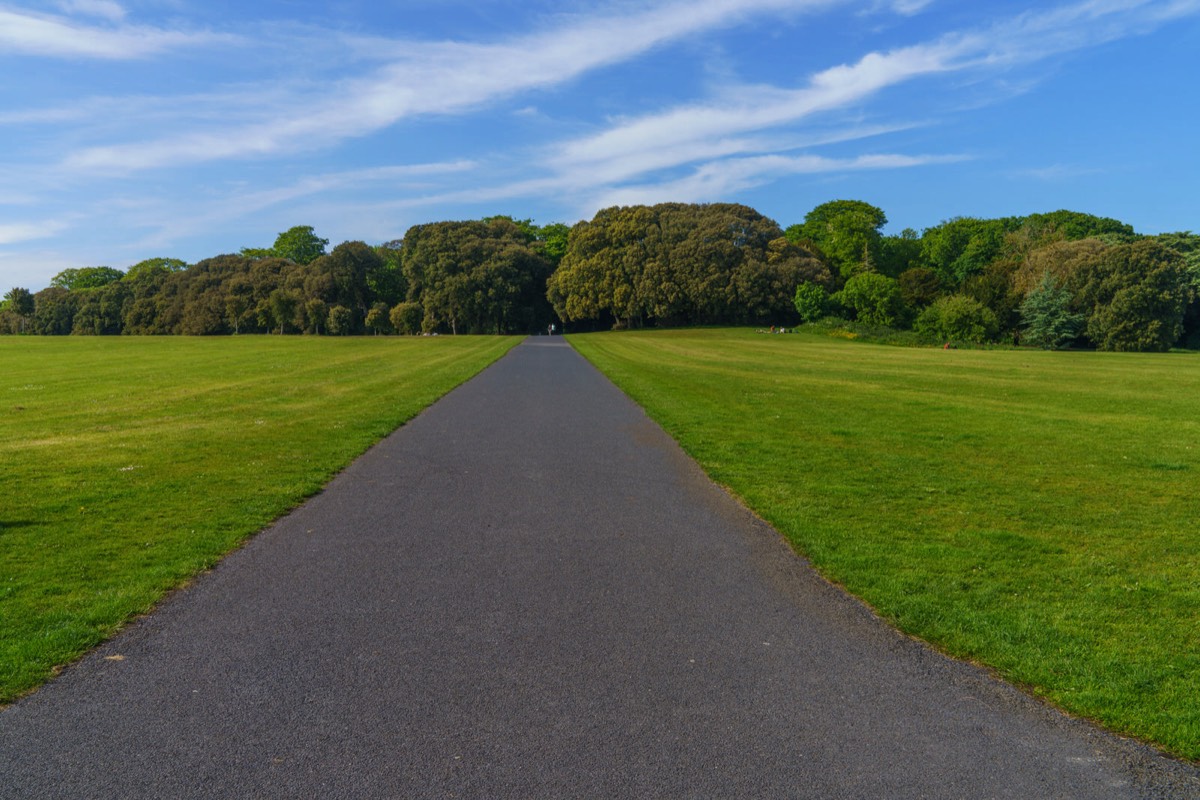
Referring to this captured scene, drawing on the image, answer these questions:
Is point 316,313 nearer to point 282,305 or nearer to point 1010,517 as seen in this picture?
point 282,305

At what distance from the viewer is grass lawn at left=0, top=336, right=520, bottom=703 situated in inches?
215

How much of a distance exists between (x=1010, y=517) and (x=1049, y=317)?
61195 millimetres

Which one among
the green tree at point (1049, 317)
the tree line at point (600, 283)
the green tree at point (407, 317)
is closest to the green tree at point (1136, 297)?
the green tree at point (1049, 317)

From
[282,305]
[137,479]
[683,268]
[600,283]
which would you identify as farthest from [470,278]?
[137,479]

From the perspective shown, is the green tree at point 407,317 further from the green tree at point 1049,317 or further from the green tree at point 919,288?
the green tree at point 1049,317

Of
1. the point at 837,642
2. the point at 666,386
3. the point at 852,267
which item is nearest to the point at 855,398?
the point at 666,386

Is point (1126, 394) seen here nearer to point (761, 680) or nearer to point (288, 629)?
point (761, 680)

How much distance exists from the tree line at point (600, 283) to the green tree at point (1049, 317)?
3.75m

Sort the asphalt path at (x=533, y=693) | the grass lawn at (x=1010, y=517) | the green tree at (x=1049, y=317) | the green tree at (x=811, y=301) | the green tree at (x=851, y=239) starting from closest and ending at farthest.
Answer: the asphalt path at (x=533, y=693) < the grass lawn at (x=1010, y=517) < the green tree at (x=1049, y=317) < the green tree at (x=811, y=301) < the green tree at (x=851, y=239)

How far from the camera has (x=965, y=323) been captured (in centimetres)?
6203

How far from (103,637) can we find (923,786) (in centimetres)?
494

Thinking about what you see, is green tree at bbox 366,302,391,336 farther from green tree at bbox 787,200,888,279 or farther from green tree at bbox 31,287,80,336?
green tree at bbox 787,200,888,279

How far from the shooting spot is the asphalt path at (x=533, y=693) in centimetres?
346

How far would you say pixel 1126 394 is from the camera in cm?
2234
